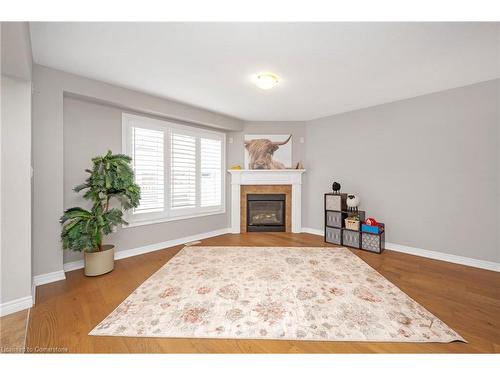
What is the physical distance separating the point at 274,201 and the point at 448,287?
9.94 feet

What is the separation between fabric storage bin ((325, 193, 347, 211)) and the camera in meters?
3.76

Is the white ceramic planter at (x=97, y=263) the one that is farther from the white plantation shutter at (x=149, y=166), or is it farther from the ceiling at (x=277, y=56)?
the ceiling at (x=277, y=56)

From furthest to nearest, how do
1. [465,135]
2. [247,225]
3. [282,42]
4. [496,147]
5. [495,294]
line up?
1. [247,225]
2. [465,135]
3. [496,147]
4. [495,294]
5. [282,42]

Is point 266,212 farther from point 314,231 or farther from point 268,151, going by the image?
point 268,151

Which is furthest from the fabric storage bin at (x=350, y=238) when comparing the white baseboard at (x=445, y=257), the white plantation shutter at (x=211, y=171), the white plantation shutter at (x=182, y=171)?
the white plantation shutter at (x=182, y=171)

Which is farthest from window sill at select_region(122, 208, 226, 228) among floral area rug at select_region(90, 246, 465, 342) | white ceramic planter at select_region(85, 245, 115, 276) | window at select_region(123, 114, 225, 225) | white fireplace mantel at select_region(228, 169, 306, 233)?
floral area rug at select_region(90, 246, 465, 342)

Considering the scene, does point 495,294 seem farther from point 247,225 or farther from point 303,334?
point 247,225

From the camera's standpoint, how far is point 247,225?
4.64m

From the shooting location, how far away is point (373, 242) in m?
3.34

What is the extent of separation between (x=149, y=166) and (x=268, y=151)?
2465mm

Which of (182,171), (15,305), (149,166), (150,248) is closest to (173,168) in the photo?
(182,171)

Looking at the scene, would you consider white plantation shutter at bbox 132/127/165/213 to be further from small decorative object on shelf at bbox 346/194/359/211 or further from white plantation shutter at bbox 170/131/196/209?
small decorative object on shelf at bbox 346/194/359/211

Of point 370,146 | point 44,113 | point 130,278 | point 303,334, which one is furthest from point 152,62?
point 370,146

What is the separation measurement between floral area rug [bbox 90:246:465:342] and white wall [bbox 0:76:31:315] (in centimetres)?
96
